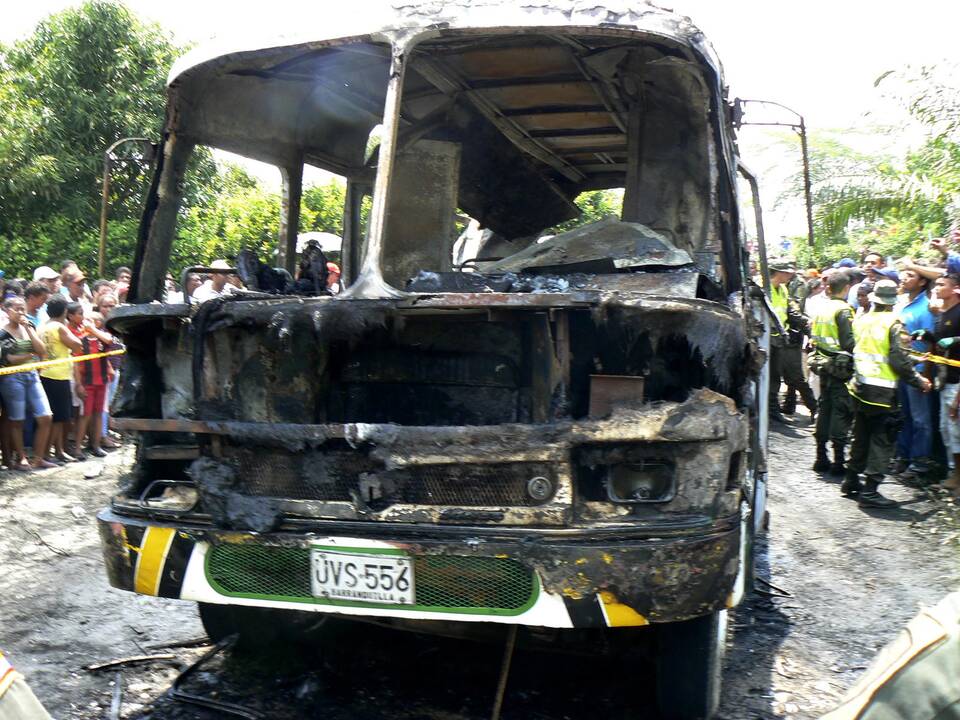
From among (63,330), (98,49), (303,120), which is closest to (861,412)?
(303,120)

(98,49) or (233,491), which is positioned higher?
(98,49)

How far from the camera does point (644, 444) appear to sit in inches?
121

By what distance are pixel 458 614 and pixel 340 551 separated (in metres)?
0.43

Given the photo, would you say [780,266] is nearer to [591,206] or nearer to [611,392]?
[591,206]

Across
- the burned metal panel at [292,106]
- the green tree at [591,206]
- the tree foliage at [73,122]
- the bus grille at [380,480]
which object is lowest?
the bus grille at [380,480]

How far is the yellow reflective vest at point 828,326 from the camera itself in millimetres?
8133

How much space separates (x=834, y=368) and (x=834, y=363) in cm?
4

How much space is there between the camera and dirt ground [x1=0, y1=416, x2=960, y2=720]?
3.63 meters

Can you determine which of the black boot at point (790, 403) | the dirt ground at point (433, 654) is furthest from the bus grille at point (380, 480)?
the black boot at point (790, 403)

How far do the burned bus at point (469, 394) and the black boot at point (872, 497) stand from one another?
3403 millimetres

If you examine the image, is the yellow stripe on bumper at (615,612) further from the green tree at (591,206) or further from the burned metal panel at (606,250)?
the green tree at (591,206)

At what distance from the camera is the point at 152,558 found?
3.36 metres

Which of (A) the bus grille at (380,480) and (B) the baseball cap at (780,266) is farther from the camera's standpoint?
(B) the baseball cap at (780,266)

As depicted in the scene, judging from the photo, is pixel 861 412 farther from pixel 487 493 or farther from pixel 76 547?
pixel 76 547
